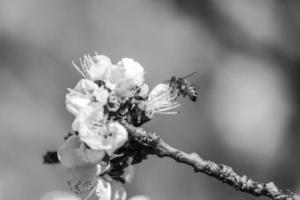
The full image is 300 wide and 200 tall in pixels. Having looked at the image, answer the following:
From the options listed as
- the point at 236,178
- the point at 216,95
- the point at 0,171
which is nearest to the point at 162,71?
the point at 216,95

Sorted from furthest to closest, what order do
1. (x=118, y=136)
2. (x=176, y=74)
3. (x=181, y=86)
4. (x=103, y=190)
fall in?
(x=176, y=74) < (x=181, y=86) < (x=103, y=190) < (x=118, y=136)

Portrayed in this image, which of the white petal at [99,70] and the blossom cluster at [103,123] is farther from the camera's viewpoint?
the white petal at [99,70]

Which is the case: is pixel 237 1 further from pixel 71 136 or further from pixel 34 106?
pixel 71 136

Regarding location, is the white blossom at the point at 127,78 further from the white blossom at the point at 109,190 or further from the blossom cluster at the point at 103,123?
the white blossom at the point at 109,190

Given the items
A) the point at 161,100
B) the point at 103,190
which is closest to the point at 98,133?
the point at 103,190

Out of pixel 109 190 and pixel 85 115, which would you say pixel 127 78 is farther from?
pixel 109 190

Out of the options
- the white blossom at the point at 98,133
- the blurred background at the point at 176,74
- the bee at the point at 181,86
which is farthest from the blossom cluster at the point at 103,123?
the blurred background at the point at 176,74

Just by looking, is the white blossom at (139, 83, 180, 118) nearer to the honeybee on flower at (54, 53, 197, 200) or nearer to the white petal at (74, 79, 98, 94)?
the honeybee on flower at (54, 53, 197, 200)
